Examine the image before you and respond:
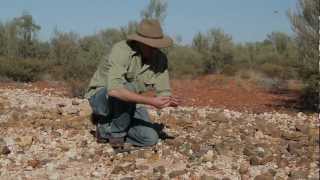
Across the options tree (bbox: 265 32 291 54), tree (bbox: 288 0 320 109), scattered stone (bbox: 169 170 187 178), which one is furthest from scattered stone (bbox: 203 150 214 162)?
tree (bbox: 265 32 291 54)

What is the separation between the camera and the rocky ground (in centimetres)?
490

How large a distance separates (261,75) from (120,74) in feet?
51.3

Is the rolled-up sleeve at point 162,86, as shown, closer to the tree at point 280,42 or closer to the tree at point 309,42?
the tree at point 309,42

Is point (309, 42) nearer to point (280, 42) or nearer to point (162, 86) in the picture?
point (162, 86)

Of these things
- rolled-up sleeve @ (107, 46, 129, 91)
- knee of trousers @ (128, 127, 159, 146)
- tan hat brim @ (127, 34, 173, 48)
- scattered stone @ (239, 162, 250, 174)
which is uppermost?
tan hat brim @ (127, 34, 173, 48)

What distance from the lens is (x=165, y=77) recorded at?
217 inches

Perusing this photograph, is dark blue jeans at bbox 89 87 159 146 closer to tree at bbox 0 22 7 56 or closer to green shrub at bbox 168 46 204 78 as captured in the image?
green shrub at bbox 168 46 204 78

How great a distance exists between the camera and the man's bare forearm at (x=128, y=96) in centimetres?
495

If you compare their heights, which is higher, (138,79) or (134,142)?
(138,79)

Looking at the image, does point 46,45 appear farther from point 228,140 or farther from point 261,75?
point 228,140

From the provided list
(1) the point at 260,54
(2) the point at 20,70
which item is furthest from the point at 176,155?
(1) the point at 260,54

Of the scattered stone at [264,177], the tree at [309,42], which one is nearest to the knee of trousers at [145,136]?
the scattered stone at [264,177]

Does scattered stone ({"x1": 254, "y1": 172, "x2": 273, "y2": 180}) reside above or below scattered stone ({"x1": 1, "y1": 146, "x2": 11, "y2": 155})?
above

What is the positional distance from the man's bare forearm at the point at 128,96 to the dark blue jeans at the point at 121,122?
303 millimetres
